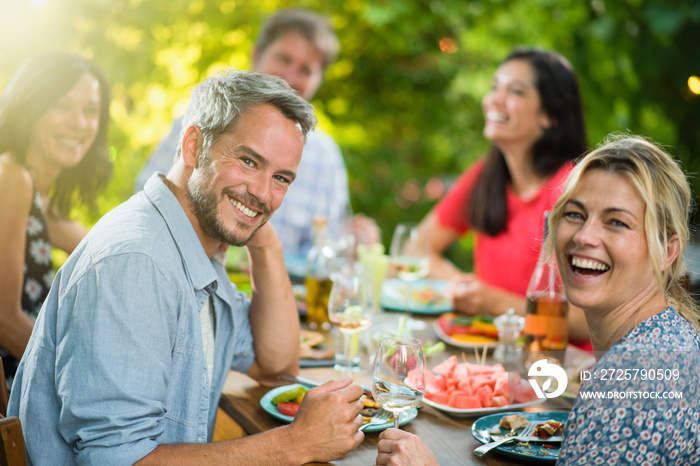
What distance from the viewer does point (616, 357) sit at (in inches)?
52.9

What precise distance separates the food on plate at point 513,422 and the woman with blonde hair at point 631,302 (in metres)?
0.25

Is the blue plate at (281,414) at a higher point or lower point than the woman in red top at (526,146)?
lower

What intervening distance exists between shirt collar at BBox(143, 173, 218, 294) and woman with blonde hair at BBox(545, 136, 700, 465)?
882mm

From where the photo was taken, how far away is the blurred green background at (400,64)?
361 centimetres

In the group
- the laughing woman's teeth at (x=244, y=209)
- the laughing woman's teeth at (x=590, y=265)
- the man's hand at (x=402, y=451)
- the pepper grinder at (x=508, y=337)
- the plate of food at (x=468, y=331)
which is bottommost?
the man's hand at (x=402, y=451)

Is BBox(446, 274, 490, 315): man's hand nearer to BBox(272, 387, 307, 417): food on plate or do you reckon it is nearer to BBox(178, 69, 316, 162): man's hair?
BBox(272, 387, 307, 417): food on plate

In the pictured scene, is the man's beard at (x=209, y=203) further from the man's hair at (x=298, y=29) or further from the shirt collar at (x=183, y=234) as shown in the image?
the man's hair at (x=298, y=29)

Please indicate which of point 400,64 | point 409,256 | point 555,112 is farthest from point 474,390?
point 400,64

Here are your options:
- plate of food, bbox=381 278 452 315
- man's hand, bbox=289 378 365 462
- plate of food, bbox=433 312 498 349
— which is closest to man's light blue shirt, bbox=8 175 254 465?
man's hand, bbox=289 378 365 462

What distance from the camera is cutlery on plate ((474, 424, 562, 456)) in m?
1.44

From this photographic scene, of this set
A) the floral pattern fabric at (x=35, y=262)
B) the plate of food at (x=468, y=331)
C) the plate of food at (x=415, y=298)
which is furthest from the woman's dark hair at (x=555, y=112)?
the floral pattern fabric at (x=35, y=262)

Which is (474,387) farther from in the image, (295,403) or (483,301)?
(483,301)

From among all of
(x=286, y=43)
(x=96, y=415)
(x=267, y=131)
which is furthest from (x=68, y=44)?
(x=96, y=415)

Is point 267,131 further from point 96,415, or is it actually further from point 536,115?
point 536,115
